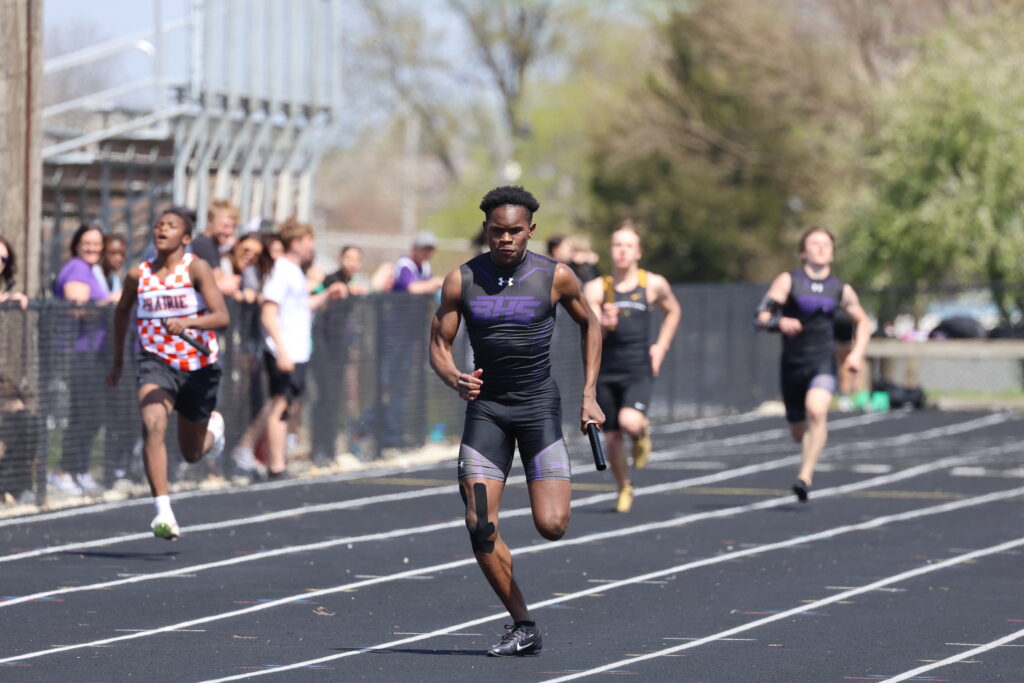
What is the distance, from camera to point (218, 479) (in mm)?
15586

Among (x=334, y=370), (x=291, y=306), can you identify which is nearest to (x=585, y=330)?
(x=291, y=306)

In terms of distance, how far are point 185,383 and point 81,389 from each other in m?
2.55

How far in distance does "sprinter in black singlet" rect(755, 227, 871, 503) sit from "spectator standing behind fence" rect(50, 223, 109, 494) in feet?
16.0

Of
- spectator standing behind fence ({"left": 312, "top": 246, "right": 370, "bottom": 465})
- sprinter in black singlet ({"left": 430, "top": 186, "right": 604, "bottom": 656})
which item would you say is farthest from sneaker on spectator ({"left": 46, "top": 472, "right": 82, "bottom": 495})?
sprinter in black singlet ({"left": 430, "top": 186, "right": 604, "bottom": 656})

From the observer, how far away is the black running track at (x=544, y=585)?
7.97m

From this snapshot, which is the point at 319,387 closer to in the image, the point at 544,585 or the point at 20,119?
the point at 20,119

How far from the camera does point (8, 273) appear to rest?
12.9 meters

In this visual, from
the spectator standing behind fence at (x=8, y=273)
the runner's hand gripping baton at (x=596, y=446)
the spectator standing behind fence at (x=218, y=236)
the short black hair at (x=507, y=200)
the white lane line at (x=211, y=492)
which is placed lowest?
the white lane line at (x=211, y=492)

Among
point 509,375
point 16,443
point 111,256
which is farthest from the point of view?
point 111,256

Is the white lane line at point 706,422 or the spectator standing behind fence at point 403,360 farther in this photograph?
the white lane line at point 706,422

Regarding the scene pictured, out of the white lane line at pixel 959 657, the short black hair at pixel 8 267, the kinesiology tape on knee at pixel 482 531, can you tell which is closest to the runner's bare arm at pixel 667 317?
the short black hair at pixel 8 267

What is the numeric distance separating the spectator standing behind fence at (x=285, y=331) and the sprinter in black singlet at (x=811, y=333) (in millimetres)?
3706

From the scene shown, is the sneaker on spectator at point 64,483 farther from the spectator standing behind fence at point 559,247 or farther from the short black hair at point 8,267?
the spectator standing behind fence at point 559,247

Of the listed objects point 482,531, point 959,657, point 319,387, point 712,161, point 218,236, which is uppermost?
point 712,161
